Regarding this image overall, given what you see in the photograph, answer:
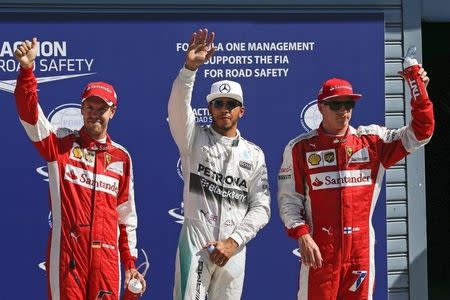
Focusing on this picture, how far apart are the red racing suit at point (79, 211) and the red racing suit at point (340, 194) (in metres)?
0.91

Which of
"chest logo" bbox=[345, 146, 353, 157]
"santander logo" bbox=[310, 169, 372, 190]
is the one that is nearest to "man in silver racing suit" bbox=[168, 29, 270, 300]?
"santander logo" bbox=[310, 169, 372, 190]

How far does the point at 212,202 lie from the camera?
14.9 feet

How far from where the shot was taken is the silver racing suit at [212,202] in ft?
14.7

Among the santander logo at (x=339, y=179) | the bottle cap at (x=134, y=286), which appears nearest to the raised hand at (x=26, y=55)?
the bottle cap at (x=134, y=286)

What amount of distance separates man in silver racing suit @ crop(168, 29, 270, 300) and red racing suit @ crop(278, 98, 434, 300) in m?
0.21

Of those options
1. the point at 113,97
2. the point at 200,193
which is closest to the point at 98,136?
the point at 113,97

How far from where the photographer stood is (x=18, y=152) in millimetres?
5586

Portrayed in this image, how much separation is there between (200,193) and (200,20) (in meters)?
1.61

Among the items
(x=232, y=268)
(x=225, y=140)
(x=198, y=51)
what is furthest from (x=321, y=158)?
(x=198, y=51)

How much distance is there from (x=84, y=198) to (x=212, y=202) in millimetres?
670

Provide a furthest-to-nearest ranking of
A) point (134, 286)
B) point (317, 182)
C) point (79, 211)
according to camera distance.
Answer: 1. point (317, 182)
2. point (134, 286)
3. point (79, 211)

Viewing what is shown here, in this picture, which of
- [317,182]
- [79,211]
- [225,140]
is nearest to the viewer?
[79,211]

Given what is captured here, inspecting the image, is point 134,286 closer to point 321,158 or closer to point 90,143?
point 90,143

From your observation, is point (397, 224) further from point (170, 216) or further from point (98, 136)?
point (98, 136)
